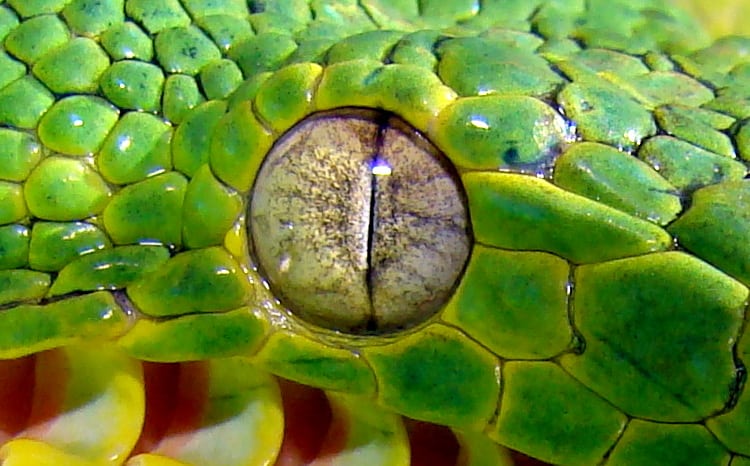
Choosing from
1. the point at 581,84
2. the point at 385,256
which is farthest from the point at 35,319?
the point at 581,84

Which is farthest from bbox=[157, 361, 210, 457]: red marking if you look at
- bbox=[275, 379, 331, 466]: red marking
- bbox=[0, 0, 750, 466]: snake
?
bbox=[275, 379, 331, 466]: red marking

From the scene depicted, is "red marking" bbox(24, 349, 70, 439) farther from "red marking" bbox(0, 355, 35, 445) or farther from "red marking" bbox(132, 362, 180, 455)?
"red marking" bbox(132, 362, 180, 455)

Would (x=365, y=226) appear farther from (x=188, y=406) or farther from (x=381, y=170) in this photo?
(x=188, y=406)

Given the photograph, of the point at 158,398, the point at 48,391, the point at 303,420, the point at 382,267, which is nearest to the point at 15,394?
the point at 48,391

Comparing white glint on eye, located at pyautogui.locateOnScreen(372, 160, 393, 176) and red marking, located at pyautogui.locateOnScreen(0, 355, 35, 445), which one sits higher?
white glint on eye, located at pyautogui.locateOnScreen(372, 160, 393, 176)

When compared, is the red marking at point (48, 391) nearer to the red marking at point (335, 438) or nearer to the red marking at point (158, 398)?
the red marking at point (158, 398)

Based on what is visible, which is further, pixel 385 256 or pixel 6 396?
pixel 6 396

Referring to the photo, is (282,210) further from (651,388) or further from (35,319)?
(651,388)
